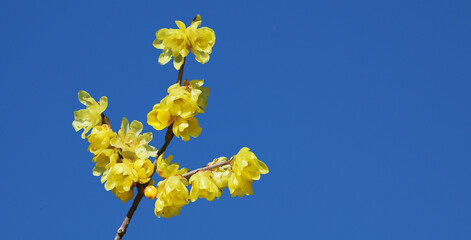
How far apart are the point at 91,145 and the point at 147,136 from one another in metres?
0.22

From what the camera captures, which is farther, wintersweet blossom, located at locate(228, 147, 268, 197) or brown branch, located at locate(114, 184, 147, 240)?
brown branch, located at locate(114, 184, 147, 240)

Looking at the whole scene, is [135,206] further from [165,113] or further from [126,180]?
[165,113]

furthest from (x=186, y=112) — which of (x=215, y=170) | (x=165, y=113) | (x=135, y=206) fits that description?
(x=135, y=206)

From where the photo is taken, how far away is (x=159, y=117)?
2.46m

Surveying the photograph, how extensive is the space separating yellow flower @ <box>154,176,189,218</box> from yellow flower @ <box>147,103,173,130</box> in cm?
21

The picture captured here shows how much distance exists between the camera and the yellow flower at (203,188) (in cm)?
239

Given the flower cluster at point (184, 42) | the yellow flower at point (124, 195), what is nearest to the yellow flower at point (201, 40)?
the flower cluster at point (184, 42)

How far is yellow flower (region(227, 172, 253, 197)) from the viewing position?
7.83ft

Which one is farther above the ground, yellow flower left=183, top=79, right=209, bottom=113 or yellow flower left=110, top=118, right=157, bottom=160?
yellow flower left=183, top=79, right=209, bottom=113

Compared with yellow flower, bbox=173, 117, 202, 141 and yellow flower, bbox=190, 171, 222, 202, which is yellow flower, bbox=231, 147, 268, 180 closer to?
yellow flower, bbox=190, 171, 222, 202

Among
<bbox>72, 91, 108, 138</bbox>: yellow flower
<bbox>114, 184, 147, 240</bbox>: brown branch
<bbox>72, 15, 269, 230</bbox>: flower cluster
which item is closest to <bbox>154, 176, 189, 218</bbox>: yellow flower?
<bbox>72, 15, 269, 230</bbox>: flower cluster

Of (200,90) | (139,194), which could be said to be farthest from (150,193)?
(200,90)

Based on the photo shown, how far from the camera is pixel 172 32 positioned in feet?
8.27

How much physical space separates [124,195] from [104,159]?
0.16 metres
